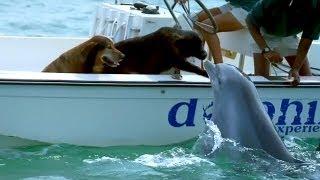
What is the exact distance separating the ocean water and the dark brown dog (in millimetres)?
721

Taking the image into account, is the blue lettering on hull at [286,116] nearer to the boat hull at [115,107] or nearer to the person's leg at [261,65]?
the boat hull at [115,107]

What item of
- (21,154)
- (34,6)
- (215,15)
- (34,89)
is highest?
(215,15)

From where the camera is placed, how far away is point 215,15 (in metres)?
7.62

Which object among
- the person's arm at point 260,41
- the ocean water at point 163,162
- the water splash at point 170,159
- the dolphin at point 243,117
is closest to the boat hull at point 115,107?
the ocean water at point 163,162

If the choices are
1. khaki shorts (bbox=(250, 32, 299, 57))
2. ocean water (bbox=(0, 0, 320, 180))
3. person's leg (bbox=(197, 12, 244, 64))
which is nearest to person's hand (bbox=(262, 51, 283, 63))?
khaki shorts (bbox=(250, 32, 299, 57))

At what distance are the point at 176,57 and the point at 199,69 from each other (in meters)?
0.23

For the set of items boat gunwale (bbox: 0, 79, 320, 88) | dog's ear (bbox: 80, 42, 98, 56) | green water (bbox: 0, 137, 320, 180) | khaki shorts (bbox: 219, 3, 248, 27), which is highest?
khaki shorts (bbox: 219, 3, 248, 27)

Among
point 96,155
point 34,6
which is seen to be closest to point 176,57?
point 96,155

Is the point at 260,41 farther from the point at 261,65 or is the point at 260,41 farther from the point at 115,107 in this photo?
the point at 115,107

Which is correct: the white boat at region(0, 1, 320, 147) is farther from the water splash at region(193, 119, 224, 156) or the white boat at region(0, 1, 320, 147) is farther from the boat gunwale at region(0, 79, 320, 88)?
the water splash at region(193, 119, 224, 156)

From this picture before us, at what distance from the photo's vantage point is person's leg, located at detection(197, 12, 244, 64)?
24.0 feet

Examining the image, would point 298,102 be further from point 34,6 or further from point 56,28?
point 34,6

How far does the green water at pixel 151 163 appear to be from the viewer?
5.72 meters

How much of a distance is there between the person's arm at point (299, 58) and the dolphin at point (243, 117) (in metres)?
1.36
